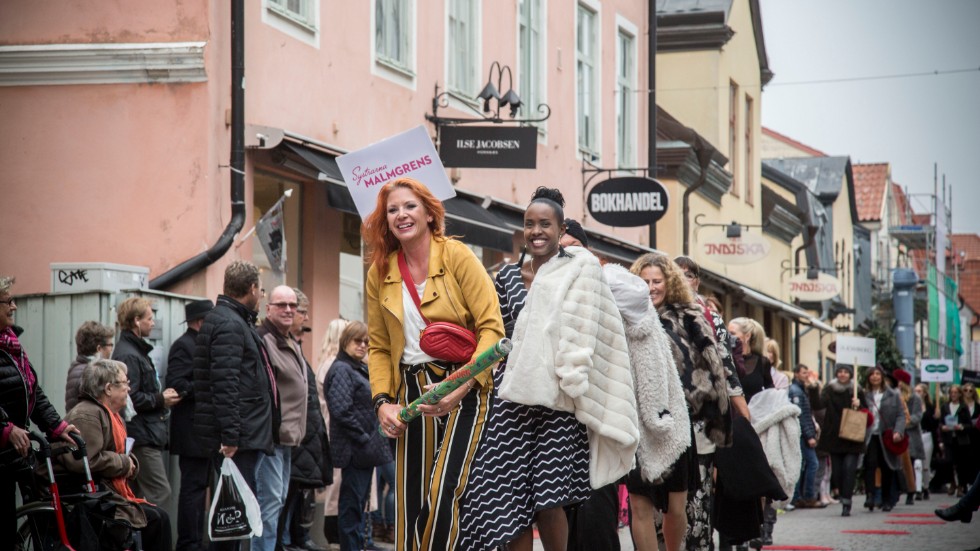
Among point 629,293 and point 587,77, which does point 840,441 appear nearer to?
point 587,77

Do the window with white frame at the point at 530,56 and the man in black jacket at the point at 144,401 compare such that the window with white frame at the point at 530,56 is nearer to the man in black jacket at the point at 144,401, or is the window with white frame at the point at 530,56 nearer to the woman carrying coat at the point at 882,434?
the woman carrying coat at the point at 882,434

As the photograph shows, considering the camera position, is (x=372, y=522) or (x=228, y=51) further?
(x=372, y=522)

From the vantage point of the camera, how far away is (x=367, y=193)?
10375 mm

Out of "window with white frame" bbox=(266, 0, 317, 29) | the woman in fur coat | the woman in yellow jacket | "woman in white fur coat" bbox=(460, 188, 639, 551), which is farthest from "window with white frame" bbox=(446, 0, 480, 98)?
the woman in yellow jacket

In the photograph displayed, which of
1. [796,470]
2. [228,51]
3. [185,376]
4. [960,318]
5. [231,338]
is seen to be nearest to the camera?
[231,338]

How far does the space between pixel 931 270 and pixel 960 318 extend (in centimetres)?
2780

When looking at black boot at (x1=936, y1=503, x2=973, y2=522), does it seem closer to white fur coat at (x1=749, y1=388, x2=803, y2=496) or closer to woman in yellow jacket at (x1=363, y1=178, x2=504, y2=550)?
white fur coat at (x1=749, y1=388, x2=803, y2=496)

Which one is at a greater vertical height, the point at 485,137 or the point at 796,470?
the point at 485,137

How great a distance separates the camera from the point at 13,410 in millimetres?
8812

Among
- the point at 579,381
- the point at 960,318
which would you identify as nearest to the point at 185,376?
the point at 579,381

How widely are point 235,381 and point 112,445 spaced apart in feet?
3.05

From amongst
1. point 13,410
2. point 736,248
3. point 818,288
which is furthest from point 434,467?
point 818,288

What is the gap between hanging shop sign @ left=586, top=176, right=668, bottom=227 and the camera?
21.5 m

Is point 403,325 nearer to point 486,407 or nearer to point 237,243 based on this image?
point 486,407
